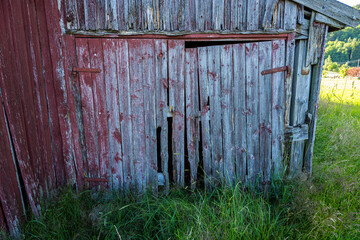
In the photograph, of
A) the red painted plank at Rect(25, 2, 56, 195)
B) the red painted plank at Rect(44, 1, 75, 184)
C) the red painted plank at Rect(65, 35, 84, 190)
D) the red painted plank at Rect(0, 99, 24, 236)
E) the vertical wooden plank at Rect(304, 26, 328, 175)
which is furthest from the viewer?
the vertical wooden plank at Rect(304, 26, 328, 175)

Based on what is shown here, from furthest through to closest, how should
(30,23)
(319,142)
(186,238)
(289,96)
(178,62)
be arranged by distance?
(319,142), (289,96), (178,62), (30,23), (186,238)

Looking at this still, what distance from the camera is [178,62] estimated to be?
3.24 m

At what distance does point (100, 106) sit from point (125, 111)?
1.19 feet

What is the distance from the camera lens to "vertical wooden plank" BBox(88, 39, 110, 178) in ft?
10.2

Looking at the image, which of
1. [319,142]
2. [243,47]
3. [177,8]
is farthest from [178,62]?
[319,142]

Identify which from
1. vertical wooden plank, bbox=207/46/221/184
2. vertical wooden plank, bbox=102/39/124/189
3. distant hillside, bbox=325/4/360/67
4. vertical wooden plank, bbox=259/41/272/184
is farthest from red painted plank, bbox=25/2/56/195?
distant hillside, bbox=325/4/360/67

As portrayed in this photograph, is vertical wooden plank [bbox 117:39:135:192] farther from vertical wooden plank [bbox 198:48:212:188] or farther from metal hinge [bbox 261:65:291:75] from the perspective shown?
metal hinge [bbox 261:65:291:75]

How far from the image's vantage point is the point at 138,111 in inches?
130

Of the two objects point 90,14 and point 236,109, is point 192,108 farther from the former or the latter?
point 90,14

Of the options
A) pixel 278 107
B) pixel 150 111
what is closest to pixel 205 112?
pixel 150 111

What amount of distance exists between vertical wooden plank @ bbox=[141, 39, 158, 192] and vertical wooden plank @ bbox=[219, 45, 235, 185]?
104 centimetres

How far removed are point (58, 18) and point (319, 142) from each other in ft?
18.9

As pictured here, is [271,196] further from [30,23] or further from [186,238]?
[30,23]

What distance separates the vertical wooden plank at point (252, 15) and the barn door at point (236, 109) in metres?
0.24
